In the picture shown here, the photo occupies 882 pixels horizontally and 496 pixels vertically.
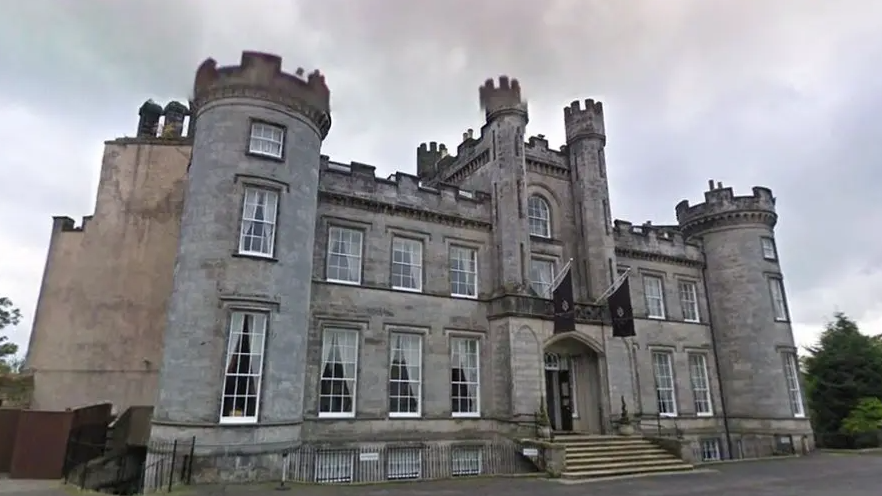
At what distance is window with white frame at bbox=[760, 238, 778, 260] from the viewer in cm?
2598

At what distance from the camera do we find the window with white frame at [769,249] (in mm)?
25984

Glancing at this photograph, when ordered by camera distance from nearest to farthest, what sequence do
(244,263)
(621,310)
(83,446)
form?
(244,263), (83,446), (621,310)

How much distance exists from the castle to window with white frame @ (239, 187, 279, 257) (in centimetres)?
6

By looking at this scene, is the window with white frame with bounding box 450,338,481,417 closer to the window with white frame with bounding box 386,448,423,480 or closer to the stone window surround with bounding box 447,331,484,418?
the stone window surround with bounding box 447,331,484,418

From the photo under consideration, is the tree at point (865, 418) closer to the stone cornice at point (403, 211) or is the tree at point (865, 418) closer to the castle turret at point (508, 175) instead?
the castle turret at point (508, 175)

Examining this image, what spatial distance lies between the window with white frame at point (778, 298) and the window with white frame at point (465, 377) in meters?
16.5

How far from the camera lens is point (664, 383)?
2336 centimetres

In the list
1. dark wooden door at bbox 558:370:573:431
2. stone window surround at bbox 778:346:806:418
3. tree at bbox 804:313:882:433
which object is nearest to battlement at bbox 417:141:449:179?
dark wooden door at bbox 558:370:573:431

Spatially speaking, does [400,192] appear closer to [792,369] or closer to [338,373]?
[338,373]

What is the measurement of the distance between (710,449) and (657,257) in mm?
9206

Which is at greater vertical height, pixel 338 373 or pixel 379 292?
pixel 379 292

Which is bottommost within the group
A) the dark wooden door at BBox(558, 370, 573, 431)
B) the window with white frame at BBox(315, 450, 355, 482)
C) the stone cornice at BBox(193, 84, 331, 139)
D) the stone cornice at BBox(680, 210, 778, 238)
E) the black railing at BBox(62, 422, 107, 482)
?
the window with white frame at BBox(315, 450, 355, 482)

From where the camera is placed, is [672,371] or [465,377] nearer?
[465,377]

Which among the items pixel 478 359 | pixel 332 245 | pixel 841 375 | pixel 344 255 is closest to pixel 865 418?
pixel 841 375
